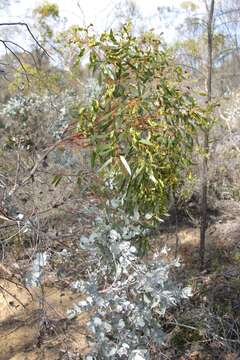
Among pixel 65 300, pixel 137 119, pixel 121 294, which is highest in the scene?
pixel 137 119

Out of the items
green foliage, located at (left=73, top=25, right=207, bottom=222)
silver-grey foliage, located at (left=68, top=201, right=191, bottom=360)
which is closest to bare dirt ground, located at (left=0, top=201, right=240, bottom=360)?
silver-grey foliage, located at (left=68, top=201, right=191, bottom=360)

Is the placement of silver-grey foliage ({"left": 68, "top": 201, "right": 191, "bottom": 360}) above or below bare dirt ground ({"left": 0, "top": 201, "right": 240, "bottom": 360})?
above

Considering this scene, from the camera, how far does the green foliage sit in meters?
2.54

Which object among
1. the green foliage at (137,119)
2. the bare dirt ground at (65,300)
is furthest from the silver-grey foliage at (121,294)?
the bare dirt ground at (65,300)

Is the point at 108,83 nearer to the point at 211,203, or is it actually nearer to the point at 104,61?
the point at 104,61

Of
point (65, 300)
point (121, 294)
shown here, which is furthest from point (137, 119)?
point (65, 300)

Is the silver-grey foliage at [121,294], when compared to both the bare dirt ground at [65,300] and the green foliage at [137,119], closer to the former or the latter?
the green foliage at [137,119]

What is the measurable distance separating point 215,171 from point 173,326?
3828 millimetres

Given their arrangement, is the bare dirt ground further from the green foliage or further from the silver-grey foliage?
the green foliage

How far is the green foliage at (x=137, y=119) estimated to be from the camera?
2.54 meters

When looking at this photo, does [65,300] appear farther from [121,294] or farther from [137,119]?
[137,119]

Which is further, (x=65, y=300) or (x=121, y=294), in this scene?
(x=65, y=300)

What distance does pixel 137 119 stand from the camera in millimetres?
2598

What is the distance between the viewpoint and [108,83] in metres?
2.73
